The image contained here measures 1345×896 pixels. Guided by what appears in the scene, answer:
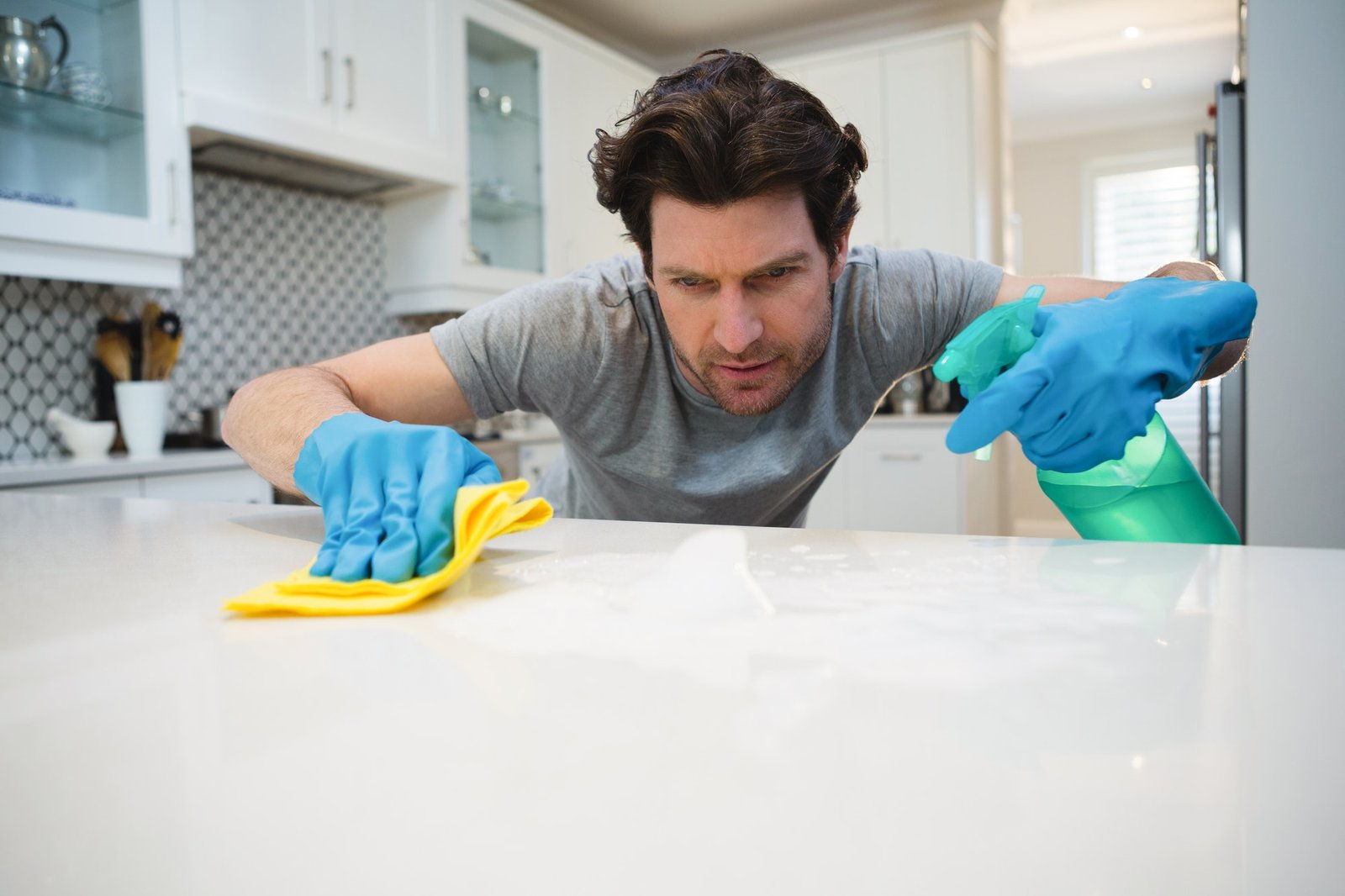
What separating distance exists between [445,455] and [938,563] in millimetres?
378

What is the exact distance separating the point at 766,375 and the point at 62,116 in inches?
72.9

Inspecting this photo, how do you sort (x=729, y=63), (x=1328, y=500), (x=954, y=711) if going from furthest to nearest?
(x=1328, y=500) → (x=729, y=63) → (x=954, y=711)

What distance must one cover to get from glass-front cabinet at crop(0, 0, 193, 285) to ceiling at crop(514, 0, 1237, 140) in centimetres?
188

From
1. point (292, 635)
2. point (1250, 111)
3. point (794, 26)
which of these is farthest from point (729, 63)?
point (794, 26)

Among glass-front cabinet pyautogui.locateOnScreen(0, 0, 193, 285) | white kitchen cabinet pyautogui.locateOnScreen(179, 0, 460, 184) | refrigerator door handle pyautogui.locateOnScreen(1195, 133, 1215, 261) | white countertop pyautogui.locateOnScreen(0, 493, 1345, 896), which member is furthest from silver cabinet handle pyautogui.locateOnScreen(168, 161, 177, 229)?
refrigerator door handle pyautogui.locateOnScreen(1195, 133, 1215, 261)

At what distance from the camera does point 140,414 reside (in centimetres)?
213

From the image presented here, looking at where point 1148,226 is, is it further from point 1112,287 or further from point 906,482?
point 1112,287

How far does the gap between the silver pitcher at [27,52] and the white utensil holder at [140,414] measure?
0.68 m

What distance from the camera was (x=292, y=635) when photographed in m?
0.46

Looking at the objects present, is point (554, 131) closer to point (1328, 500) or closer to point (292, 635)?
point (1328, 500)

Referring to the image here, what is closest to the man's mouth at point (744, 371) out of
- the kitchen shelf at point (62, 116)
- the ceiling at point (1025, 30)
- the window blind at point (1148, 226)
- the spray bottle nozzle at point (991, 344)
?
the spray bottle nozzle at point (991, 344)

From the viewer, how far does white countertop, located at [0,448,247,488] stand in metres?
1.79

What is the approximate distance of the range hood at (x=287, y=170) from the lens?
236cm

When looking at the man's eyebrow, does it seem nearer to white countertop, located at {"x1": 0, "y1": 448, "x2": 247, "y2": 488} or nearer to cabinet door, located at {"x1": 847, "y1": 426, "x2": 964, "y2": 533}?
white countertop, located at {"x1": 0, "y1": 448, "x2": 247, "y2": 488}
